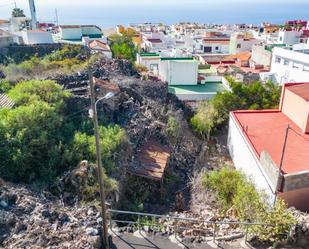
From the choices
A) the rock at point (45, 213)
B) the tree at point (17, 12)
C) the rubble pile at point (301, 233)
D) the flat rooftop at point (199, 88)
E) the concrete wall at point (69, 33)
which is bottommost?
the flat rooftop at point (199, 88)

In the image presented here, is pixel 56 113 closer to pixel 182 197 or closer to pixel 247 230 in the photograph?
pixel 182 197

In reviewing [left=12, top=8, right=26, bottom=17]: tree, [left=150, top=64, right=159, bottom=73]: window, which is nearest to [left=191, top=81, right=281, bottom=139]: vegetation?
[left=150, top=64, right=159, bottom=73]: window

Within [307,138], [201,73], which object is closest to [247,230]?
[307,138]

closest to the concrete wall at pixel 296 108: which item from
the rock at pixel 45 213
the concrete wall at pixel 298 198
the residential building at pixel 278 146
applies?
the residential building at pixel 278 146

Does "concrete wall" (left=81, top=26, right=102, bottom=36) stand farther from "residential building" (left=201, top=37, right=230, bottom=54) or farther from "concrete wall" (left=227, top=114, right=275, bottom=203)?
"concrete wall" (left=227, top=114, right=275, bottom=203)

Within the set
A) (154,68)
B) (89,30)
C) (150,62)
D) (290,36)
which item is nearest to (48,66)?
(154,68)

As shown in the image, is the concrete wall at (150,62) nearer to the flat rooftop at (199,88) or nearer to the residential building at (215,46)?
the flat rooftop at (199,88)
